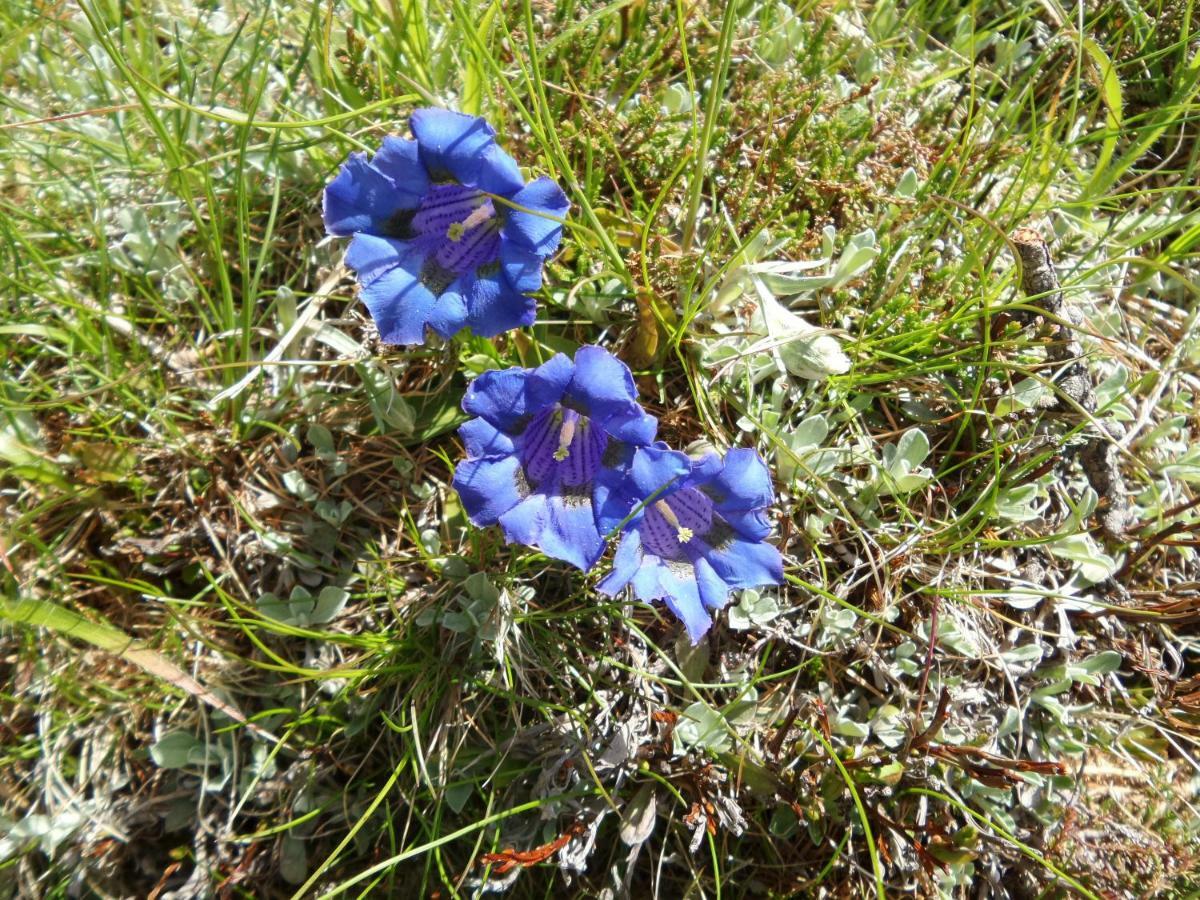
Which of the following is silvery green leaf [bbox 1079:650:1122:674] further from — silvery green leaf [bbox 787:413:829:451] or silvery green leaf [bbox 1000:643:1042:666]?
silvery green leaf [bbox 787:413:829:451]

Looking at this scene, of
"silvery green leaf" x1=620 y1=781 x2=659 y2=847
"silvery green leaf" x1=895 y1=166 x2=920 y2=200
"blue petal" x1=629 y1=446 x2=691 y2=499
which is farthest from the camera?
"silvery green leaf" x1=895 y1=166 x2=920 y2=200

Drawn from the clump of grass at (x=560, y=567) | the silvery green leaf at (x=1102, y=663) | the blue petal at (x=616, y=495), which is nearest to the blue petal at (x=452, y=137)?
the clump of grass at (x=560, y=567)

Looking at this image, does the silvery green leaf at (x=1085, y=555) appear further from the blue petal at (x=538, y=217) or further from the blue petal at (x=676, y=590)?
the blue petal at (x=538, y=217)

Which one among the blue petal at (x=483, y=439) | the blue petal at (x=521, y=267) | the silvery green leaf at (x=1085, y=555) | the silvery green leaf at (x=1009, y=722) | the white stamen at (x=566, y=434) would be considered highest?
the blue petal at (x=521, y=267)

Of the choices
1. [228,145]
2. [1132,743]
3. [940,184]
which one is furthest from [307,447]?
[1132,743]

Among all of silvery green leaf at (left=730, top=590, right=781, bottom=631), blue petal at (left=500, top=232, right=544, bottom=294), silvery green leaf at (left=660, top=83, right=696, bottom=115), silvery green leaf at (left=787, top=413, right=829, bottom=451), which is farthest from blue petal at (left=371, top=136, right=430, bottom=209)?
silvery green leaf at (left=730, top=590, right=781, bottom=631)

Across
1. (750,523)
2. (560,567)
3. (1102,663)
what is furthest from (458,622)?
(1102,663)
